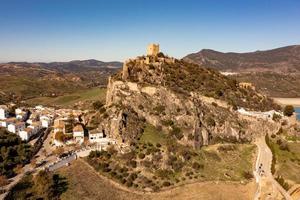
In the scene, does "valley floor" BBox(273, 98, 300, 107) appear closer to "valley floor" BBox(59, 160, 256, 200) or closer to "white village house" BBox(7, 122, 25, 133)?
"valley floor" BBox(59, 160, 256, 200)

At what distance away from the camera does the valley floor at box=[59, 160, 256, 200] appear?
36.9 meters

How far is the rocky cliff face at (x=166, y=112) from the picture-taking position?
50.5m

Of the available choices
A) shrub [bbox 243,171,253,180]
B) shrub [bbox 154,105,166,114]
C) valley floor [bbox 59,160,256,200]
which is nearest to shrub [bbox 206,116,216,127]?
shrub [bbox 154,105,166,114]

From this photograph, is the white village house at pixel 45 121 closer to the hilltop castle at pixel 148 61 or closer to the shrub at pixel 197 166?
the hilltop castle at pixel 148 61

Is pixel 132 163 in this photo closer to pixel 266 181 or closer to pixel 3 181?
pixel 3 181

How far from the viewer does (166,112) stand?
177 feet

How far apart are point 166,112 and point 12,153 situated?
87.4ft

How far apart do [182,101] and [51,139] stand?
2519 centimetres

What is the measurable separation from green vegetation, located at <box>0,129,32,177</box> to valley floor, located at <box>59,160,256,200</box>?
6.71 metres

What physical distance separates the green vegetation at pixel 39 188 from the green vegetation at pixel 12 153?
3.94 m

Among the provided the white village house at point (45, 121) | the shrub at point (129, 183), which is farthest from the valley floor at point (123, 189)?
the white village house at point (45, 121)

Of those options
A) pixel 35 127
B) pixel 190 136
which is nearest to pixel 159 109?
pixel 190 136

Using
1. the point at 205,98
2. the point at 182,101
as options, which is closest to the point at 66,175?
the point at 182,101

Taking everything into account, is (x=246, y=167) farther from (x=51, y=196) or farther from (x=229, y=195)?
(x=51, y=196)
